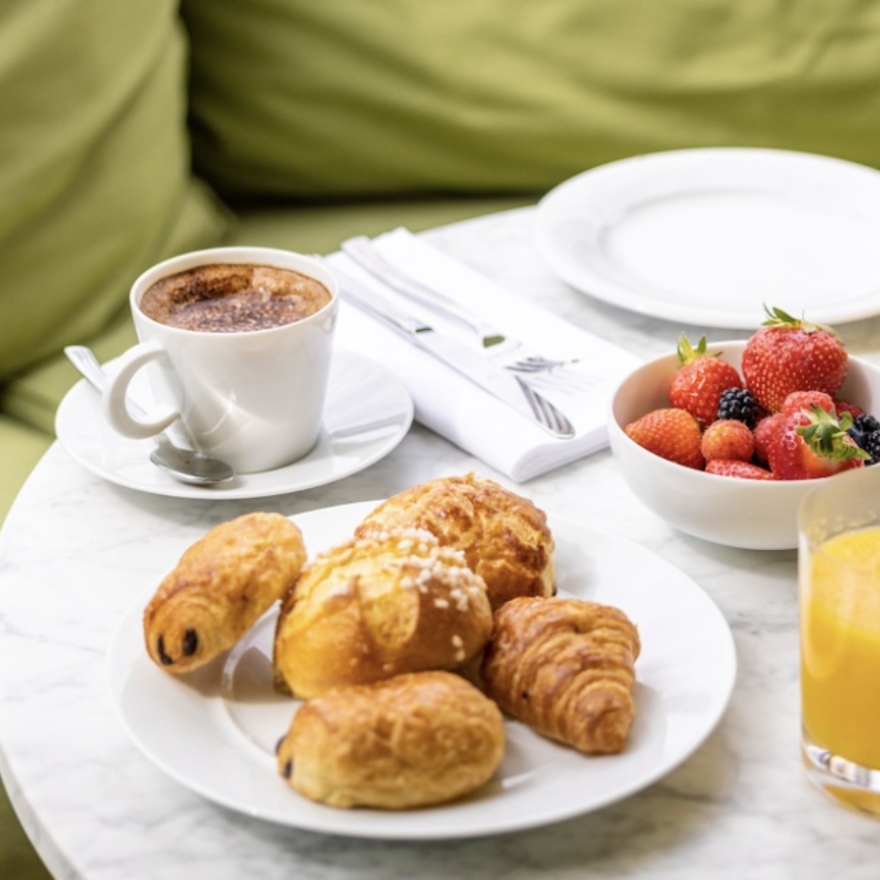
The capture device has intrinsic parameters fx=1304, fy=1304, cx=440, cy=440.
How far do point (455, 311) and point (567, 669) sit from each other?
0.66 m

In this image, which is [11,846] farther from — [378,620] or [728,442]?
[728,442]

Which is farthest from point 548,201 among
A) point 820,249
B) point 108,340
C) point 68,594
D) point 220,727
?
point 220,727

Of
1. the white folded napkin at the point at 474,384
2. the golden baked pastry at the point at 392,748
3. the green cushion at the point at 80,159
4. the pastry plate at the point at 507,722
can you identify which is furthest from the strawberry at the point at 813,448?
the green cushion at the point at 80,159

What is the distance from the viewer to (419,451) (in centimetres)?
118

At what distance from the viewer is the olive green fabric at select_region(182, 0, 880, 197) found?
1.92m

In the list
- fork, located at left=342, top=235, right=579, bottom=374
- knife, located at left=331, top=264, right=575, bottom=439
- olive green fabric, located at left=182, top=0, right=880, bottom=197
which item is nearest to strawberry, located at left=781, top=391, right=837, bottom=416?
knife, located at left=331, top=264, right=575, bottom=439

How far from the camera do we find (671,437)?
99cm

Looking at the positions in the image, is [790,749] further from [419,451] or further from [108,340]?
[108,340]

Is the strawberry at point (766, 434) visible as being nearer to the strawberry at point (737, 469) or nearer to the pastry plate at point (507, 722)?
the strawberry at point (737, 469)

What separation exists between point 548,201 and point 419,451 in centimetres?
54

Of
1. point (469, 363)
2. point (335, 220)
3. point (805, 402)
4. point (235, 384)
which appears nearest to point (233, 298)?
point (235, 384)

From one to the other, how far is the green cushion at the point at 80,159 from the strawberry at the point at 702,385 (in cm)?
88

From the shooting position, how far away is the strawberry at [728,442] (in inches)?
38.3

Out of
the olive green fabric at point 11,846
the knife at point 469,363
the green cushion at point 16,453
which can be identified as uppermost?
the knife at point 469,363
